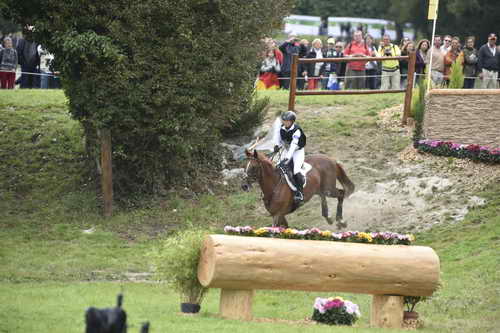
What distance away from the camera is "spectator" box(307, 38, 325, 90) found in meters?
31.6

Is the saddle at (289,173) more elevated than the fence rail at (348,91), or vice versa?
the fence rail at (348,91)

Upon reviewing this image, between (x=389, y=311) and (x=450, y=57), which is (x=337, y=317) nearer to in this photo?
(x=389, y=311)

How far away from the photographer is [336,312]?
14.6 metres

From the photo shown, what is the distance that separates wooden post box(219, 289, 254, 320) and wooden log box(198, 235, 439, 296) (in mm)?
173

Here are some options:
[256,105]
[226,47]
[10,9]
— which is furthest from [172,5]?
[256,105]

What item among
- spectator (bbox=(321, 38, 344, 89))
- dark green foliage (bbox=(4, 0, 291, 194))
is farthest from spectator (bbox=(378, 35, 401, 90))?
dark green foliage (bbox=(4, 0, 291, 194))

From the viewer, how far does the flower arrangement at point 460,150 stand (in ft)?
81.7

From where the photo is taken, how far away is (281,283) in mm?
14023

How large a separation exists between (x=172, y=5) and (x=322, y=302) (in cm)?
1067

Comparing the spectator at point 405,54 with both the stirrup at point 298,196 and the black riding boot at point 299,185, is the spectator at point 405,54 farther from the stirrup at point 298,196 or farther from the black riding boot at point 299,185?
the stirrup at point 298,196

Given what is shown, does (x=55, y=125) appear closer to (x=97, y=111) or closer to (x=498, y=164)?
(x=97, y=111)

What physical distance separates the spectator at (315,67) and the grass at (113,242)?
2.41ft

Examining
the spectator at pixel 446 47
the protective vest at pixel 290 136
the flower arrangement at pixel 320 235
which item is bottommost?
the flower arrangement at pixel 320 235

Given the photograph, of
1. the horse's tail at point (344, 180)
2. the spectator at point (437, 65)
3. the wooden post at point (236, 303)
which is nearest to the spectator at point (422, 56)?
the spectator at point (437, 65)
